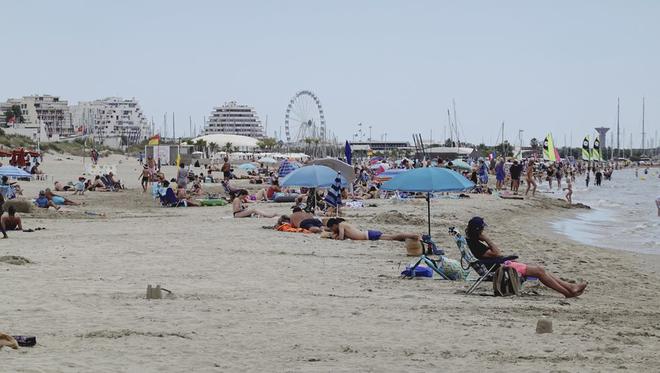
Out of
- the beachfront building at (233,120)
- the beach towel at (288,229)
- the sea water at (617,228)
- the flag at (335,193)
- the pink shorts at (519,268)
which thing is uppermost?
the beachfront building at (233,120)

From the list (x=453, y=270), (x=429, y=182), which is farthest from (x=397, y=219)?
(x=453, y=270)

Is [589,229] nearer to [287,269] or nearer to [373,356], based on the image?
[287,269]

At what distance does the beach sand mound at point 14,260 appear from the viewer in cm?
1011

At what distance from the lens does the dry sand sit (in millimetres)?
5844

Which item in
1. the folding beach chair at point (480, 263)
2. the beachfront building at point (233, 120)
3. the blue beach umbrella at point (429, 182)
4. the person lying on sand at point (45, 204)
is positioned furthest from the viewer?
the beachfront building at point (233, 120)

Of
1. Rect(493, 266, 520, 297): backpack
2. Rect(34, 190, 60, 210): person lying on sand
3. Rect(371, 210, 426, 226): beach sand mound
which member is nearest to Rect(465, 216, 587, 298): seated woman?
Rect(493, 266, 520, 297): backpack

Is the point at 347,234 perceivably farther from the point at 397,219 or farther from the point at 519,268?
the point at 519,268

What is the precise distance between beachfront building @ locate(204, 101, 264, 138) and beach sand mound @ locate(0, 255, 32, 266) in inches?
6652

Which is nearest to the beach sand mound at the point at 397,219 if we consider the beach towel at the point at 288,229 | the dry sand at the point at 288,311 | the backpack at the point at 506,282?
the beach towel at the point at 288,229

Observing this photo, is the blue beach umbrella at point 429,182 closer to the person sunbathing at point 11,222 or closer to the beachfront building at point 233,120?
the person sunbathing at point 11,222

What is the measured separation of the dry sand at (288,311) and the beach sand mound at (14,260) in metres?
0.04

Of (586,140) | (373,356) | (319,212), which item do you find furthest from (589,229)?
(586,140)

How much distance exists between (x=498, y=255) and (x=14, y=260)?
539cm

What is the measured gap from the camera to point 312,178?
18.2m
